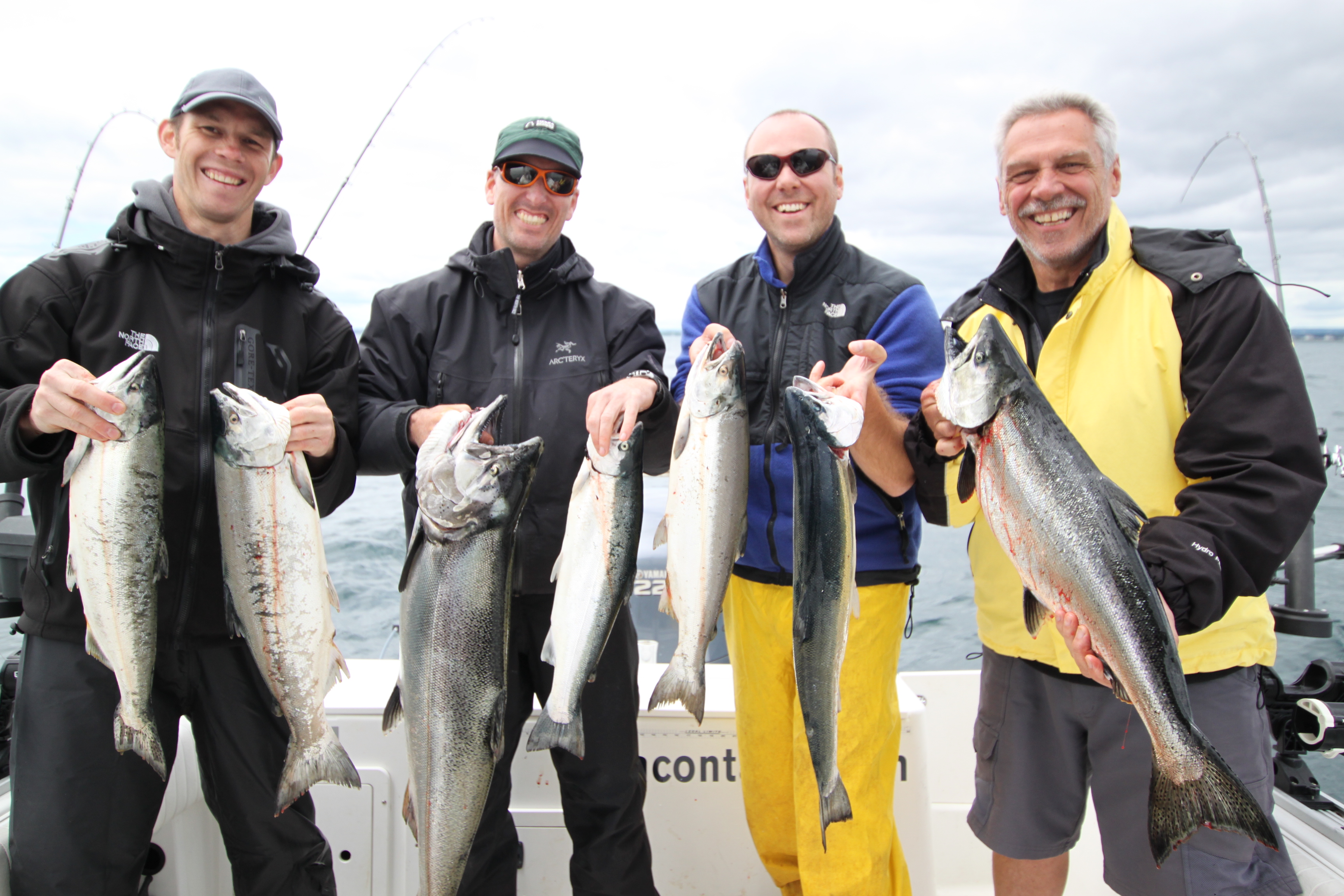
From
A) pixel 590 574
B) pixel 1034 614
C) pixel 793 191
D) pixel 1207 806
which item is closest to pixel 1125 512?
pixel 1034 614

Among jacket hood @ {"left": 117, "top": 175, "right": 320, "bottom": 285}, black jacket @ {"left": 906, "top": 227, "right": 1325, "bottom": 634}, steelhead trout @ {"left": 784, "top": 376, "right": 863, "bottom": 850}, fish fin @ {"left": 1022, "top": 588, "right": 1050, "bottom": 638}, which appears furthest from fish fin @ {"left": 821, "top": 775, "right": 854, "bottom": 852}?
jacket hood @ {"left": 117, "top": 175, "right": 320, "bottom": 285}

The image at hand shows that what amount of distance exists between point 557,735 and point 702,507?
3.15 feet

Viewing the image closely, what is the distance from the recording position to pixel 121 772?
2.69 metres

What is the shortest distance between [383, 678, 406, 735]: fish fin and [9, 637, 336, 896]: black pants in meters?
0.58

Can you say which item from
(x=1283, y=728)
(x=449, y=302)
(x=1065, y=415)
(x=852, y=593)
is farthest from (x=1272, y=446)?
(x=449, y=302)

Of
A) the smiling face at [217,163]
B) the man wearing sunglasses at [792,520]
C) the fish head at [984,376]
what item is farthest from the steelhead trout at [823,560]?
the smiling face at [217,163]

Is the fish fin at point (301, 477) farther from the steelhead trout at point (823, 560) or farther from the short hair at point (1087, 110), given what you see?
the short hair at point (1087, 110)

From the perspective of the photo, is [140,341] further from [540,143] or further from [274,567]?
[540,143]

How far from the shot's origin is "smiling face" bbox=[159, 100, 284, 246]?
297 centimetres

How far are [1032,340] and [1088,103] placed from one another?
976mm

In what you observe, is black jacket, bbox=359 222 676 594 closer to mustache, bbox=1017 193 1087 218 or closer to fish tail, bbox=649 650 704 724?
fish tail, bbox=649 650 704 724

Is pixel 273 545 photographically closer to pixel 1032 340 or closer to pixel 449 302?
pixel 449 302

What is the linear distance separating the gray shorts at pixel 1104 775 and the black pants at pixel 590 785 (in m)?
1.48

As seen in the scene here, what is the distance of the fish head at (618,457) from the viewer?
8.94 feet
